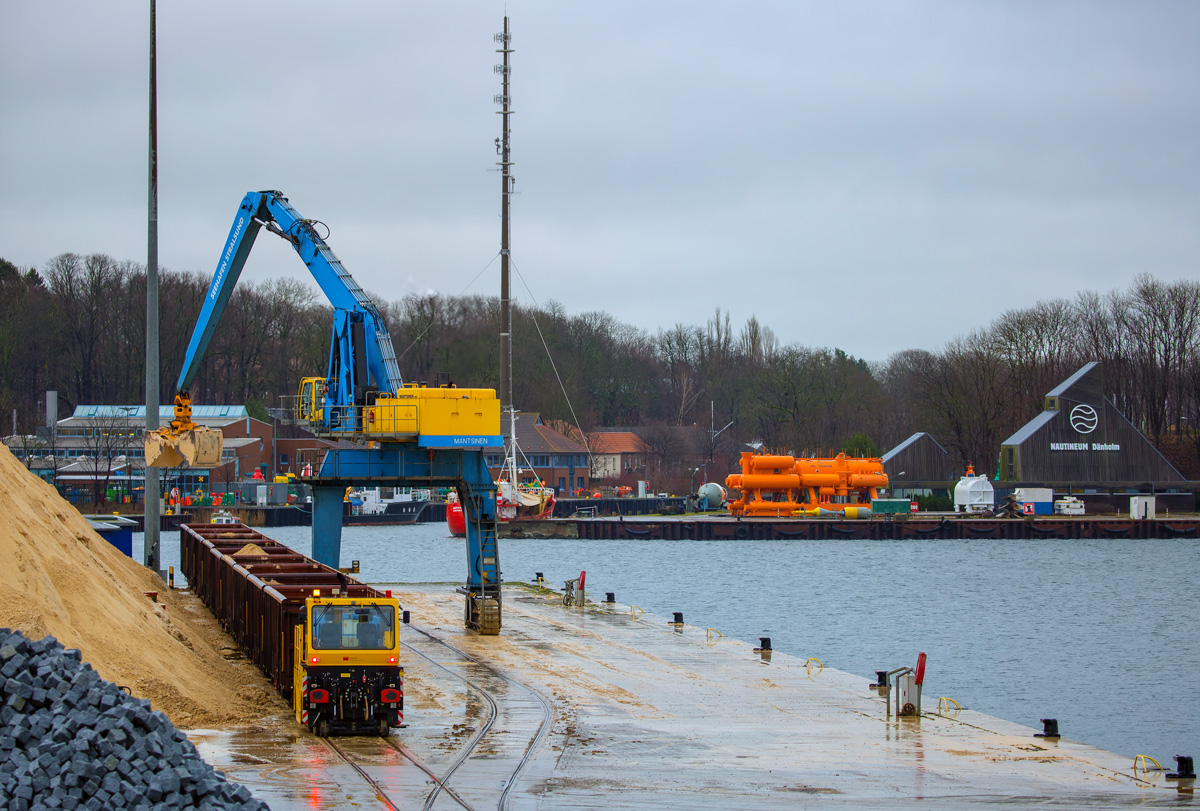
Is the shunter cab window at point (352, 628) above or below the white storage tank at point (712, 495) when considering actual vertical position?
above

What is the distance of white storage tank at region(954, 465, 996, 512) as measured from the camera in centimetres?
9694

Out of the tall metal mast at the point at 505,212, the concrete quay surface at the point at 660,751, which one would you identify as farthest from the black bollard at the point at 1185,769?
the tall metal mast at the point at 505,212

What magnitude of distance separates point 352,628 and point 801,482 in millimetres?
80778

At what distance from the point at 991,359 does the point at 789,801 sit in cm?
9889

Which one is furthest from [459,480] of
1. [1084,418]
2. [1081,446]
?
[1081,446]

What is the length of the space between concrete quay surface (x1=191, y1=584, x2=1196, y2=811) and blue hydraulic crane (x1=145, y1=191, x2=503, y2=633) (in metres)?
5.65

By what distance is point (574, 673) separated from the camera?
27953 mm

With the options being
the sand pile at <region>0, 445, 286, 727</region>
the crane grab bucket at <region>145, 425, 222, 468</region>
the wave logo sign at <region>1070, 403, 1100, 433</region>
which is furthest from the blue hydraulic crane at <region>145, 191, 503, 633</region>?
the wave logo sign at <region>1070, 403, 1100, 433</region>

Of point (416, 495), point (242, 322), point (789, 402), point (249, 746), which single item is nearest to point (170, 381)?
point (242, 322)

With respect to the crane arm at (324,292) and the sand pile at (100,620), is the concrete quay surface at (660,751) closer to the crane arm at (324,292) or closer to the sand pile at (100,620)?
the sand pile at (100,620)

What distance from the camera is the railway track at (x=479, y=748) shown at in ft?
52.5

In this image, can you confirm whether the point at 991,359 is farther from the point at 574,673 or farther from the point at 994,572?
the point at 574,673

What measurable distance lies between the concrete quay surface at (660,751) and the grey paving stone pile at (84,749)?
8.02 ft

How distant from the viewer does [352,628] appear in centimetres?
2005
